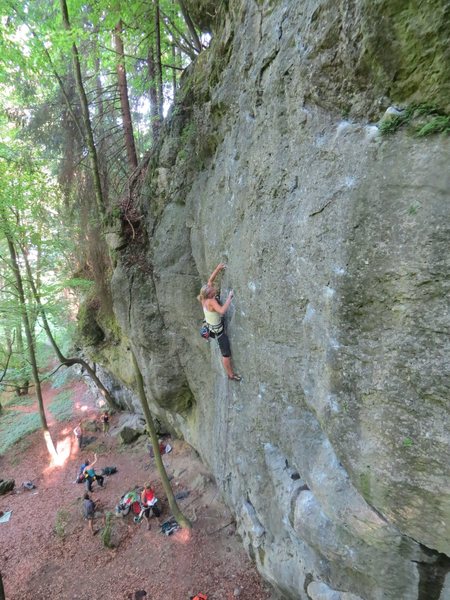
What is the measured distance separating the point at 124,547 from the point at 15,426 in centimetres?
1181

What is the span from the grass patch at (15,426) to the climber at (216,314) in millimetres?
15257

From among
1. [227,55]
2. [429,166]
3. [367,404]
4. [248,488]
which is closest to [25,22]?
[227,55]

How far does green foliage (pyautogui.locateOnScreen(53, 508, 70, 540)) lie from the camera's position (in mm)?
10867

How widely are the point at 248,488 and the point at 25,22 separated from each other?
13.7m

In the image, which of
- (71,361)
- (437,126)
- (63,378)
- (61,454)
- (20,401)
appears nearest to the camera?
(437,126)

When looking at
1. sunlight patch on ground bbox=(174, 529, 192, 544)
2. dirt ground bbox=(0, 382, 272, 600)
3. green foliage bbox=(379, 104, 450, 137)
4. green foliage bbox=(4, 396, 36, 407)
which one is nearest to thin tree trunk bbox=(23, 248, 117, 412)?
dirt ground bbox=(0, 382, 272, 600)

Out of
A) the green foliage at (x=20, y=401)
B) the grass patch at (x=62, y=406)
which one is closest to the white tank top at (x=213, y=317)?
the grass patch at (x=62, y=406)

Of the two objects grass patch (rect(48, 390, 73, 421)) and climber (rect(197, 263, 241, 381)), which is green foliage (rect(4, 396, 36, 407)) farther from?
climber (rect(197, 263, 241, 381))

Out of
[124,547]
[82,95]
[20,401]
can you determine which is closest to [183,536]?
[124,547]

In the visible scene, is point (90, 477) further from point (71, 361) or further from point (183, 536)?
point (71, 361)

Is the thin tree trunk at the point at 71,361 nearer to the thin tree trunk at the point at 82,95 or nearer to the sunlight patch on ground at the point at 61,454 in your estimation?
the sunlight patch on ground at the point at 61,454

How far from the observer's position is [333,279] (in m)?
4.04

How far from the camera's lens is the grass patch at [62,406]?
1895 centimetres

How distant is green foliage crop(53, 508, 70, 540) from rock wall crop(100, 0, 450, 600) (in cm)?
662
